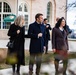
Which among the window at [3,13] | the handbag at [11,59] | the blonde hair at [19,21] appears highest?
the window at [3,13]

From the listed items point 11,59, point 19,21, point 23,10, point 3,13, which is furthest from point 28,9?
point 11,59

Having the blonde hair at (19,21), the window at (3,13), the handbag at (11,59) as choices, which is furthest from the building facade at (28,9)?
the handbag at (11,59)

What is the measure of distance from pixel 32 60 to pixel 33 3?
42.2 m

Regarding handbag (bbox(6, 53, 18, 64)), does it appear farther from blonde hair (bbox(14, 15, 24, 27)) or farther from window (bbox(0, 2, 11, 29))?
window (bbox(0, 2, 11, 29))

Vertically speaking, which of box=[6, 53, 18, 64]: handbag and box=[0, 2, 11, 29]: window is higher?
box=[0, 2, 11, 29]: window

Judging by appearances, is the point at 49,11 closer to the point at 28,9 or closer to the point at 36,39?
the point at 28,9

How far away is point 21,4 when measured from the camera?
43.5 meters

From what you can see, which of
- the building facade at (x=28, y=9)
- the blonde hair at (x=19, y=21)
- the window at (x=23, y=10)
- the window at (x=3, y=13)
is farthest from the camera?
the window at (x=23, y=10)

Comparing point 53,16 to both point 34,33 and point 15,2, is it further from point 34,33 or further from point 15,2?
point 34,33

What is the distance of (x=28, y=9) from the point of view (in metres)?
44.2

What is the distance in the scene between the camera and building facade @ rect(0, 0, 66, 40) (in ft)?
136

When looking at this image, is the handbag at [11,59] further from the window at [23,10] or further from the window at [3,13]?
the window at [23,10]

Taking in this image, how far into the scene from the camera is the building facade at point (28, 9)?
136ft

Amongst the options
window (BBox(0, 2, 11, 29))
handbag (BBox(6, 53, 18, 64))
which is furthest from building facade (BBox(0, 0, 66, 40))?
handbag (BBox(6, 53, 18, 64))
